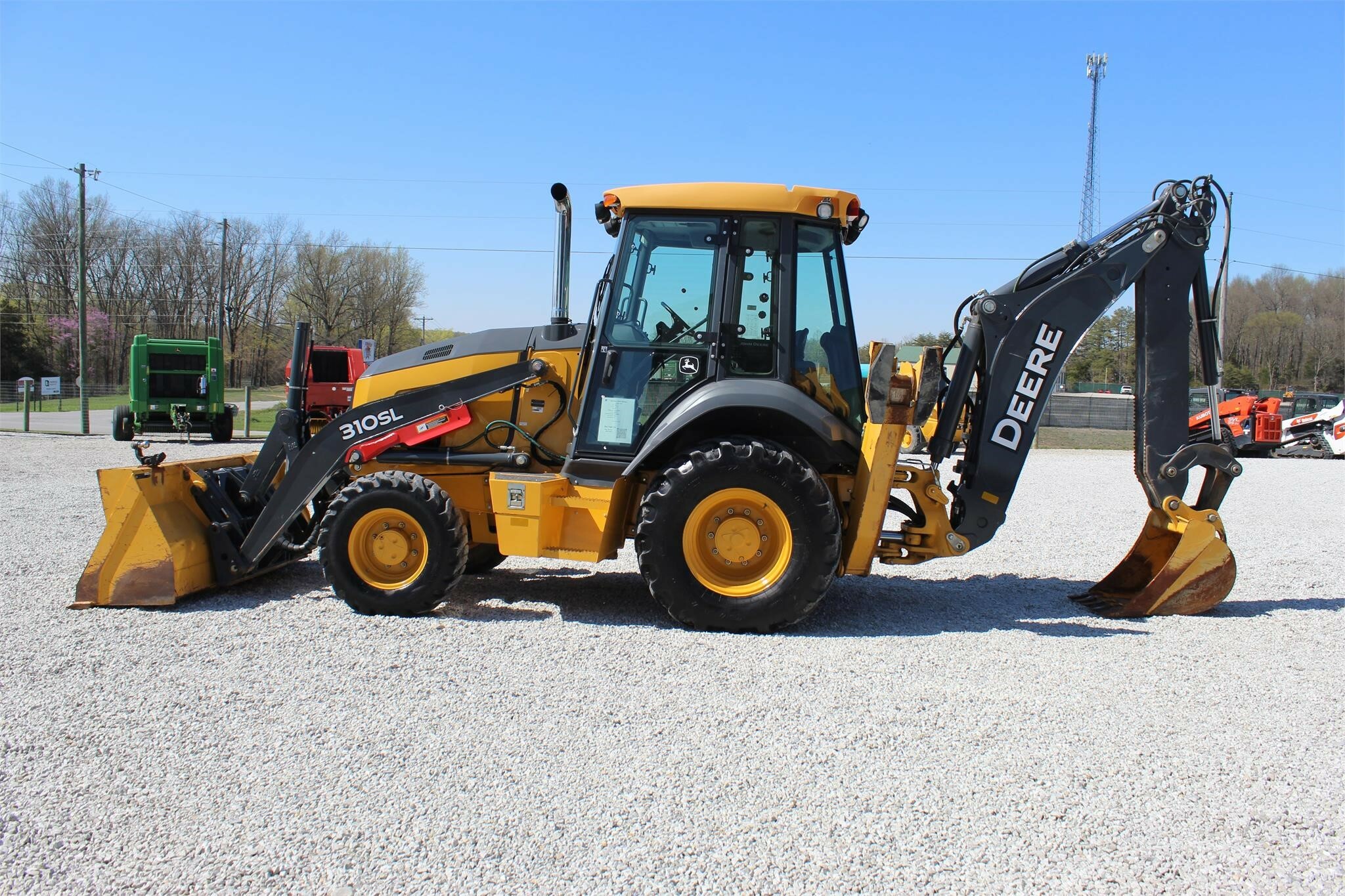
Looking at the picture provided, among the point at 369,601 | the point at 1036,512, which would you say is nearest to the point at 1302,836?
the point at 369,601

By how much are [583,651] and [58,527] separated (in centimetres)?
682

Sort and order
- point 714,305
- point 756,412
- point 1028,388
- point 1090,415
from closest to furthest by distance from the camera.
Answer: point 756,412 < point 714,305 < point 1028,388 < point 1090,415

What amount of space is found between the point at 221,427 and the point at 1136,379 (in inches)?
853

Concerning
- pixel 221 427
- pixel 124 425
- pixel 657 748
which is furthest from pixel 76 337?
pixel 657 748

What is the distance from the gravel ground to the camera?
313 cm

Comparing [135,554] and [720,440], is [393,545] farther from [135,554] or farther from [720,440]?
[720,440]

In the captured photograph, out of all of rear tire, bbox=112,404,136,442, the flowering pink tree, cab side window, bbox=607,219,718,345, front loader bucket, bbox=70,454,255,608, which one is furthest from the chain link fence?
the flowering pink tree

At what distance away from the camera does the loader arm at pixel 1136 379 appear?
6.28 metres

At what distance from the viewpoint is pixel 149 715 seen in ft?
14.4

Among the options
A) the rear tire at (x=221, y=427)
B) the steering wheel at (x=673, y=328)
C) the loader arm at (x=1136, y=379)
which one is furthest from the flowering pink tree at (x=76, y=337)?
the loader arm at (x=1136, y=379)

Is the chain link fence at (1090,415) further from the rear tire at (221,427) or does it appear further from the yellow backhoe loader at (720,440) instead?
the yellow backhoe loader at (720,440)

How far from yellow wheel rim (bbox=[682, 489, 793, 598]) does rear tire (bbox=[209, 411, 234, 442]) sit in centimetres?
2026

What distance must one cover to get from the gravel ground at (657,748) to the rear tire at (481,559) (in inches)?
22.5

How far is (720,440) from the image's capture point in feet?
19.4
